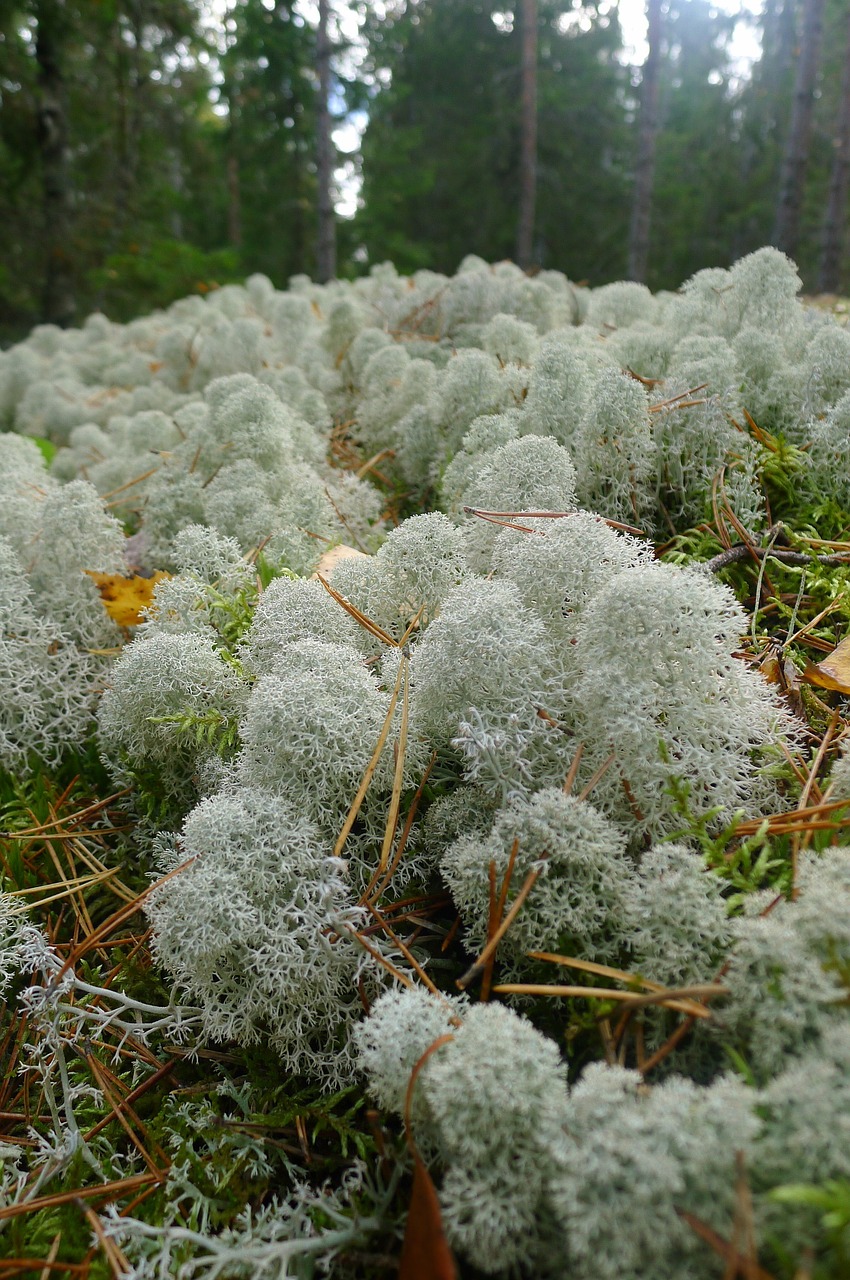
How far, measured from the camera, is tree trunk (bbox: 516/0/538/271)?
37.9ft

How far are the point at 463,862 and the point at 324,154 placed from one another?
9.30 metres

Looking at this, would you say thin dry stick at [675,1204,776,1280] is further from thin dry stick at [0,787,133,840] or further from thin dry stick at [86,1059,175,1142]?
thin dry stick at [0,787,133,840]

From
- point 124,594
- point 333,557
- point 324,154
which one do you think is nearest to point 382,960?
point 333,557

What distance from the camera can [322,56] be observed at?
27.5ft

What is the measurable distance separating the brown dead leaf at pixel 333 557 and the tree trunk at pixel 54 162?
24.3 ft

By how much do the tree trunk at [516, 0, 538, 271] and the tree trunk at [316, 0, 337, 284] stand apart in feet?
11.9

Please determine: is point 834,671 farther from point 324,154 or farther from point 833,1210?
point 324,154

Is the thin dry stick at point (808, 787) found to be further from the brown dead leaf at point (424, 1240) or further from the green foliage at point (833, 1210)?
the brown dead leaf at point (424, 1240)

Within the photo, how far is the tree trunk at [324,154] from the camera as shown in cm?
835

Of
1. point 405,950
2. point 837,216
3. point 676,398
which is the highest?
point 837,216

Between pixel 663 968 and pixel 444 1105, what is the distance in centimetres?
37

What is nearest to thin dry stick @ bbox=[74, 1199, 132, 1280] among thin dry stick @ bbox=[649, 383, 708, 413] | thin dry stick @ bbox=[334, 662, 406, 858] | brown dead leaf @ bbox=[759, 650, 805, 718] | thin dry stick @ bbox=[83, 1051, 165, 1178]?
thin dry stick @ bbox=[83, 1051, 165, 1178]

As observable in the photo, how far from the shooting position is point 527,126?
1198cm

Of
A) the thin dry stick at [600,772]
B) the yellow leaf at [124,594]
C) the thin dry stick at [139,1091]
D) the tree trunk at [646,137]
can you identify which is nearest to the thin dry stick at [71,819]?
the yellow leaf at [124,594]
